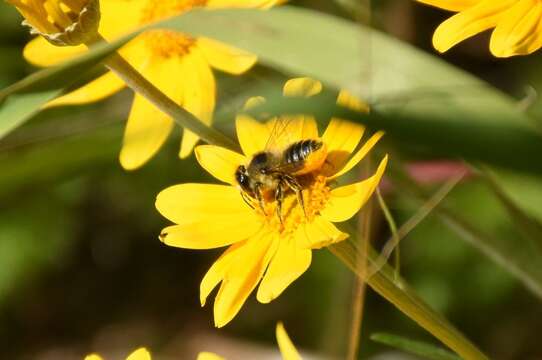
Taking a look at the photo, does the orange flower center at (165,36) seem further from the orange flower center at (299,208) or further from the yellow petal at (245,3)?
the orange flower center at (299,208)

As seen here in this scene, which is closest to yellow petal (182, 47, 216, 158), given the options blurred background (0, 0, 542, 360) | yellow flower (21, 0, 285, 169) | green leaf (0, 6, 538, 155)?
yellow flower (21, 0, 285, 169)

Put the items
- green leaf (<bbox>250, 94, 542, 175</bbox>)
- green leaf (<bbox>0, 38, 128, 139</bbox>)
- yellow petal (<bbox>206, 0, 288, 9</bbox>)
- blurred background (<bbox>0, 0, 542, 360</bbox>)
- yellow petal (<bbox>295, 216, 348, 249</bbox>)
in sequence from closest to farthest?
green leaf (<bbox>250, 94, 542, 175</bbox>)
green leaf (<bbox>0, 38, 128, 139</bbox>)
yellow petal (<bbox>295, 216, 348, 249</bbox>)
yellow petal (<bbox>206, 0, 288, 9</bbox>)
blurred background (<bbox>0, 0, 542, 360</bbox>)

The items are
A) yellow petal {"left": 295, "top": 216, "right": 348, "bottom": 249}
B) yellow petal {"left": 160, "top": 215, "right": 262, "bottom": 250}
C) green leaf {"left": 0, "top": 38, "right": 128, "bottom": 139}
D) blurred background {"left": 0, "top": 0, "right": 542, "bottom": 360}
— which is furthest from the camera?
blurred background {"left": 0, "top": 0, "right": 542, "bottom": 360}

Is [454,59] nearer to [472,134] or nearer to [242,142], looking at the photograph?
[242,142]

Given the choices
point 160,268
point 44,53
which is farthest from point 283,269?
point 160,268

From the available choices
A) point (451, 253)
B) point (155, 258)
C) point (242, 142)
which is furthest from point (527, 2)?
point (155, 258)

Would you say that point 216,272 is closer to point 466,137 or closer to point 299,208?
point 299,208

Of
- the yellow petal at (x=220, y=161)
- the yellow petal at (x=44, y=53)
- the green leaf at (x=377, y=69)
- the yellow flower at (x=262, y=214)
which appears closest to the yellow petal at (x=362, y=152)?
the yellow flower at (x=262, y=214)

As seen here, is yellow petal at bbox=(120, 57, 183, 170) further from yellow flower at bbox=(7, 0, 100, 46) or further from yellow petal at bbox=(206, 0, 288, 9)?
yellow flower at bbox=(7, 0, 100, 46)
